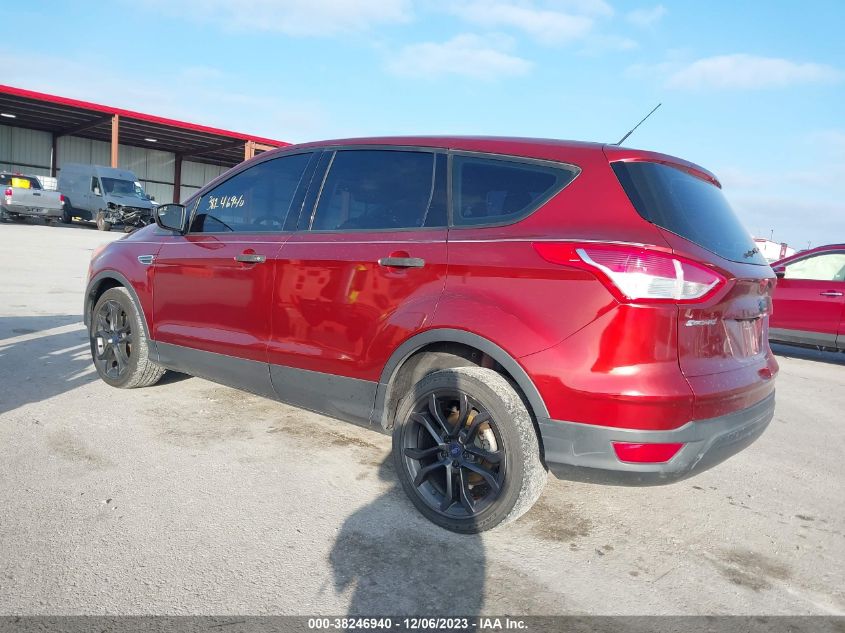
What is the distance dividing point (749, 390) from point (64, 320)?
685 centimetres

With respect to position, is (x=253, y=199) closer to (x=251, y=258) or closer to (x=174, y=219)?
(x=251, y=258)

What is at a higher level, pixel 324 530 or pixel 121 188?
pixel 121 188

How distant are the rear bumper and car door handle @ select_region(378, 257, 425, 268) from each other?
892mm

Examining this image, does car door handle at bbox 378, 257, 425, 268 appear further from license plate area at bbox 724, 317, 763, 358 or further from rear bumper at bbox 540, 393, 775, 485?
license plate area at bbox 724, 317, 763, 358

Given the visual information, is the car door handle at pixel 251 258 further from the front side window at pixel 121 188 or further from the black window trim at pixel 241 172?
the front side window at pixel 121 188

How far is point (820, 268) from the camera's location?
8.09 meters

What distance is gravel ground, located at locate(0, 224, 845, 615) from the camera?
7.54ft

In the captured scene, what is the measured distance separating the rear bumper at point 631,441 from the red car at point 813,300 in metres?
6.10

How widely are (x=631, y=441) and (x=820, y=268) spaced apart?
23.6ft

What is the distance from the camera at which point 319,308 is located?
325 centimetres

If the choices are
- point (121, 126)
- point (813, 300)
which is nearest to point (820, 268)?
point (813, 300)

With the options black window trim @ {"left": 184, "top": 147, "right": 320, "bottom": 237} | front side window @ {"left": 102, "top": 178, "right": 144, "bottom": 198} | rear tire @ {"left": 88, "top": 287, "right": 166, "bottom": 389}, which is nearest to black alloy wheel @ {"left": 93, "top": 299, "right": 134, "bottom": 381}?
rear tire @ {"left": 88, "top": 287, "right": 166, "bottom": 389}

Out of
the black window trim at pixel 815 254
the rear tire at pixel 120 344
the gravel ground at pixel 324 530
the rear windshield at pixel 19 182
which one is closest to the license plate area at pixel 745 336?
the gravel ground at pixel 324 530

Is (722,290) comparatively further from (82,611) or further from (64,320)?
(64,320)
